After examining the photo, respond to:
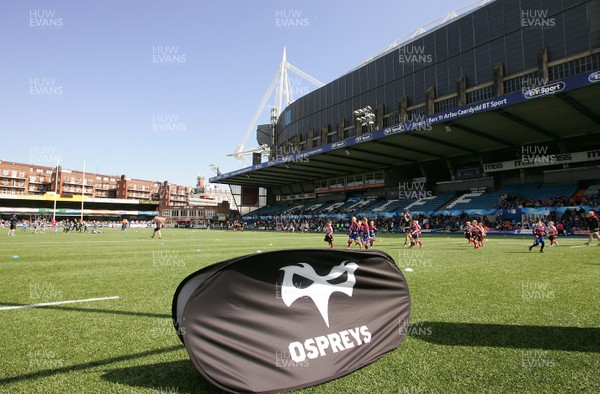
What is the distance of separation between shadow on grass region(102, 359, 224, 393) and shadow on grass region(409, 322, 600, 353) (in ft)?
7.90

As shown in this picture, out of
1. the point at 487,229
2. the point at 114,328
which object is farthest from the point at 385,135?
the point at 114,328

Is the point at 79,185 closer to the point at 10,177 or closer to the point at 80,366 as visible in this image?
the point at 10,177

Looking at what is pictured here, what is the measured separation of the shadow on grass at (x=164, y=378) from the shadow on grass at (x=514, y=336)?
2409mm

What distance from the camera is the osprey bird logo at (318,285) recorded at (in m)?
2.91

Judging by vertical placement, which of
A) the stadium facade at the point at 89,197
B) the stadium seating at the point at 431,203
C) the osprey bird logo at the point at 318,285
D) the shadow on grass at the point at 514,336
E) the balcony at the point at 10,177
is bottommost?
the shadow on grass at the point at 514,336

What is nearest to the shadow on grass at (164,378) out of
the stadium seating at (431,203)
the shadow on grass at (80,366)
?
the shadow on grass at (80,366)

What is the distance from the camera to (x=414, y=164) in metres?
45.7

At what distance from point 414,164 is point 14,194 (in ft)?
348

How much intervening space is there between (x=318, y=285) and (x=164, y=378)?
1518 millimetres

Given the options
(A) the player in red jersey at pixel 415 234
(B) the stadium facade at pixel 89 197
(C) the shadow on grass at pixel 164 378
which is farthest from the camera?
(B) the stadium facade at pixel 89 197

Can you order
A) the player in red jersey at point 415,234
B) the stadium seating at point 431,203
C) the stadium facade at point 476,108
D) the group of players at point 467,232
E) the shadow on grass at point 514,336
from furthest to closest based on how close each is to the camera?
the stadium seating at point 431,203, the stadium facade at point 476,108, the player in red jersey at point 415,234, the group of players at point 467,232, the shadow on grass at point 514,336

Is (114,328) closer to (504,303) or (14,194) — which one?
(504,303)

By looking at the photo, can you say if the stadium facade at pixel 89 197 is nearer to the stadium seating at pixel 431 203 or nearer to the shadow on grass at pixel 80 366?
the stadium seating at pixel 431 203

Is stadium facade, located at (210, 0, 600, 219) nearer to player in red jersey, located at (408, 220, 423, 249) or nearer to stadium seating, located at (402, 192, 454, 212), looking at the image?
stadium seating, located at (402, 192, 454, 212)
